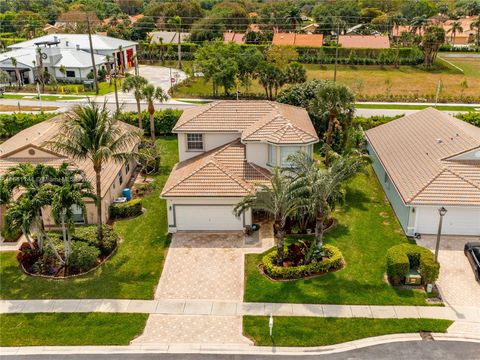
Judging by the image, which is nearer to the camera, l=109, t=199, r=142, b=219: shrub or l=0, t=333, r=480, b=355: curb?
l=0, t=333, r=480, b=355: curb

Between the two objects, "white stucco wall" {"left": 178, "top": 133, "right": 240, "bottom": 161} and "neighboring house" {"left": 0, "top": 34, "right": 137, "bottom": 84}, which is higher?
"neighboring house" {"left": 0, "top": 34, "right": 137, "bottom": 84}

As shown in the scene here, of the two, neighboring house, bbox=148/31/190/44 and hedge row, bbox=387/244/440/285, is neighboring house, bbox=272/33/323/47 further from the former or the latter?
hedge row, bbox=387/244/440/285

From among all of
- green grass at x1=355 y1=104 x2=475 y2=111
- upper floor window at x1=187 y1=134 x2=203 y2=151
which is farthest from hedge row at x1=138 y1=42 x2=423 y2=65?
upper floor window at x1=187 y1=134 x2=203 y2=151

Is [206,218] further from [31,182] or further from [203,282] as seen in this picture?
[31,182]

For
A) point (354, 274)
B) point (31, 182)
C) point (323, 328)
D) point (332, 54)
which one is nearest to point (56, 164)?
point (31, 182)

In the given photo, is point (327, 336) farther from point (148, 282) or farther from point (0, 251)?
point (0, 251)

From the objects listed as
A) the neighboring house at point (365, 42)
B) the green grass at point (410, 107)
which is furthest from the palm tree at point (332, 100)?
the neighboring house at point (365, 42)
